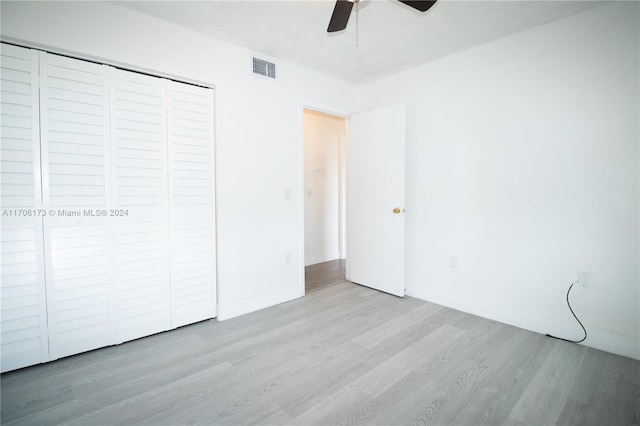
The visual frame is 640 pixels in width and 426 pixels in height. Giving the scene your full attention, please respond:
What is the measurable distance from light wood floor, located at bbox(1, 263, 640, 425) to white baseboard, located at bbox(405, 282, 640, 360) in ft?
0.27

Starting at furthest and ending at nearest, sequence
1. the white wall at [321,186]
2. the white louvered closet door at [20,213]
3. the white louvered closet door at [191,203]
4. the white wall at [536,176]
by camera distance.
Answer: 1. the white wall at [321,186]
2. the white louvered closet door at [191,203]
3. the white wall at [536,176]
4. the white louvered closet door at [20,213]

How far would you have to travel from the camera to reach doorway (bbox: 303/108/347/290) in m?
4.67

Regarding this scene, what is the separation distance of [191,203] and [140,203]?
37 cm

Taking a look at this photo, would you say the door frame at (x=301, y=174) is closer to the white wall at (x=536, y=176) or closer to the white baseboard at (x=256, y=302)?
the white baseboard at (x=256, y=302)

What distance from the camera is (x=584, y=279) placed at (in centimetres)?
226

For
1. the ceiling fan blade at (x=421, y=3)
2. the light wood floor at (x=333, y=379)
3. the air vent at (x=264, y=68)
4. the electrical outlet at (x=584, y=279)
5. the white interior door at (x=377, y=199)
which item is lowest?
the light wood floor at (x=333, y=379)

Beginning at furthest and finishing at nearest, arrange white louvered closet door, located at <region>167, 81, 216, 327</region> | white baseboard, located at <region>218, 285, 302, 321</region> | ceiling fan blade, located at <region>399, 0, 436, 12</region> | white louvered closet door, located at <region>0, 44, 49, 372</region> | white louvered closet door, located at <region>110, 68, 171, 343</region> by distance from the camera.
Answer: white baseboard, located at <region>218, 285, 302, 321</region> → white louvered closet door, located at <region>167, 81, 216, 327</region> → white louvered closet door, located at <region>110, 68, 171, 343</region> → white louvered closet door, located at <region>0, 44, 49, 372</region> → ceiling fan blade, located at <region>399, 0, 436, 12</region>

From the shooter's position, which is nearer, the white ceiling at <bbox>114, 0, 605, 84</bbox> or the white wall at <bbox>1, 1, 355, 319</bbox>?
the white wall at <bbox>1, 1, 355, 319</bbox>

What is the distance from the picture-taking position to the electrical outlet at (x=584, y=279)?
2246 mm

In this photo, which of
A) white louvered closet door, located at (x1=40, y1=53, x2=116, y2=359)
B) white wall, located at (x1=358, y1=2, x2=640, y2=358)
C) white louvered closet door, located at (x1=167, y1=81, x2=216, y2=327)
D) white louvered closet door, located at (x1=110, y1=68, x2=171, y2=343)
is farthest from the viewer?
white louvered closet door, located at (x1=167, y1=81, x2=216, y2=327)

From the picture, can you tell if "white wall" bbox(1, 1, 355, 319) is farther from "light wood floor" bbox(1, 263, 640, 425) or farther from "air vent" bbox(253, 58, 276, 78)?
"light wood floor" bbox(1, 263, 640, 425)

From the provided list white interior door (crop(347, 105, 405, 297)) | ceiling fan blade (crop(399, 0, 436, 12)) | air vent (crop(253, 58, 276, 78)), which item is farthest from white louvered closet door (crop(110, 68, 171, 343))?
white interior door (crop(347, 105, 405, 297))

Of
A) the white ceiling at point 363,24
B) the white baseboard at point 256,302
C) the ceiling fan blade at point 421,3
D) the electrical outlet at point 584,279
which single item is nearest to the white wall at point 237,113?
the white baseboard at point 256,302

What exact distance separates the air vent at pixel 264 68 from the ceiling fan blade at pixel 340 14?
106 cm
